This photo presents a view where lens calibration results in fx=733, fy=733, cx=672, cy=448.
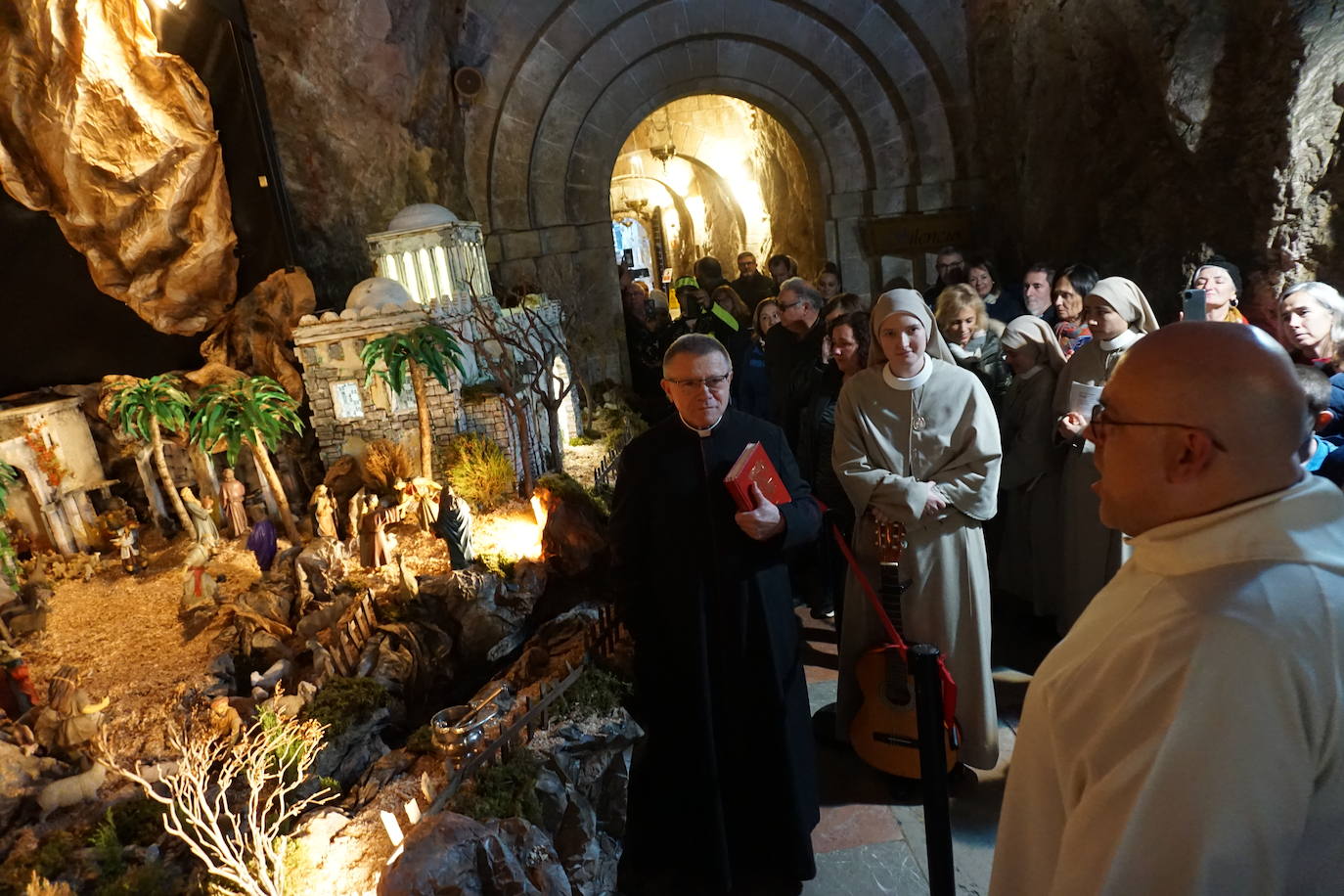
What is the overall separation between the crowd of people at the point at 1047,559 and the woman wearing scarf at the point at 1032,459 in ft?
0.05

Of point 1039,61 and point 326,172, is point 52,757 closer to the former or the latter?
point 326,172

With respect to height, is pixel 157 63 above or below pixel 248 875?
above

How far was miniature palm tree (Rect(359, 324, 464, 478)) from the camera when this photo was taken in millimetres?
6457

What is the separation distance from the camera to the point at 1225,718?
1.01 meters

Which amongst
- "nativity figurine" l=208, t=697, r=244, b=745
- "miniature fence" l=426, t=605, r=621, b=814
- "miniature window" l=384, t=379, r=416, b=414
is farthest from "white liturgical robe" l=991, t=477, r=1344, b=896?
"miniature window" l=384, t=379, r=416, b=414

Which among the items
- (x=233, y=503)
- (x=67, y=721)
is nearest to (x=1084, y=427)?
(x=67, y=721)

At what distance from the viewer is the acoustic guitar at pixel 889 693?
3.28m

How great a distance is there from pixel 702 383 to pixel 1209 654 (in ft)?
6.23

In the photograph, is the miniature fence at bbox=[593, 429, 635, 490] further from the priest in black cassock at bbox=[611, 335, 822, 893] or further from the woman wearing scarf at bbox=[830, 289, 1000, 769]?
the priest in black cassock at bbox=[611, 335, 822, 893]

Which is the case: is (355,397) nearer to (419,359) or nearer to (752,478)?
(419,359)

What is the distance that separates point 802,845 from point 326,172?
835 cm

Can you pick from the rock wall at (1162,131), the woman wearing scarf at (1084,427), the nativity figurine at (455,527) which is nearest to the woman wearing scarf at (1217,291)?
the woman wearing scarf at (1084,427)

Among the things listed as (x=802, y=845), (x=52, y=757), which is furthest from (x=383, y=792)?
(x=52, y=757)

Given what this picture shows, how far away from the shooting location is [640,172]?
21.6 meters
